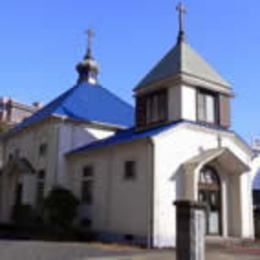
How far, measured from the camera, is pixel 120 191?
1844 centimetres

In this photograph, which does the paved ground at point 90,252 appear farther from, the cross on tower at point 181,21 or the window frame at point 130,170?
the cross on tower at point 181,21

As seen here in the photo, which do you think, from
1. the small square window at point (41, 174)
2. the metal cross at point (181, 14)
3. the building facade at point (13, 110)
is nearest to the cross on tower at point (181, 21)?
the metal cross at point (181, 14)

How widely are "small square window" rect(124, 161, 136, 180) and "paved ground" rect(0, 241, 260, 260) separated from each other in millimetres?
3035

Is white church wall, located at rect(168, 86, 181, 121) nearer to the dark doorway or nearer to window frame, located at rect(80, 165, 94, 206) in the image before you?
window frame, located at rect(80, 165, 94, 206)

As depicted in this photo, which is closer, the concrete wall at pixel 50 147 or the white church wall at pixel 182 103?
the white church wall at pixel 182 103

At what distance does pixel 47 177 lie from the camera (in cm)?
2286

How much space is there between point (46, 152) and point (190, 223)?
16413mm

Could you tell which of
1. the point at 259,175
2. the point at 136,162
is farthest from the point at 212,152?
the point at 259,175

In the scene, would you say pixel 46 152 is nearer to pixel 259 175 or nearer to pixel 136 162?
pixel 136 162

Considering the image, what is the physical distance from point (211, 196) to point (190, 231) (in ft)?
38.0

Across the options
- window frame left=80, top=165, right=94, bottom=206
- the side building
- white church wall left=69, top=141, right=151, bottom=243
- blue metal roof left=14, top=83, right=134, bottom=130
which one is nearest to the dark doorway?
the side building

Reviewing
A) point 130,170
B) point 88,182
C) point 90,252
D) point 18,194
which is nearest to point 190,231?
point 90,252

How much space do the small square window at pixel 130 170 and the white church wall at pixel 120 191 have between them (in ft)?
0.54

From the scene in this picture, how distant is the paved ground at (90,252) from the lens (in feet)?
42.4
